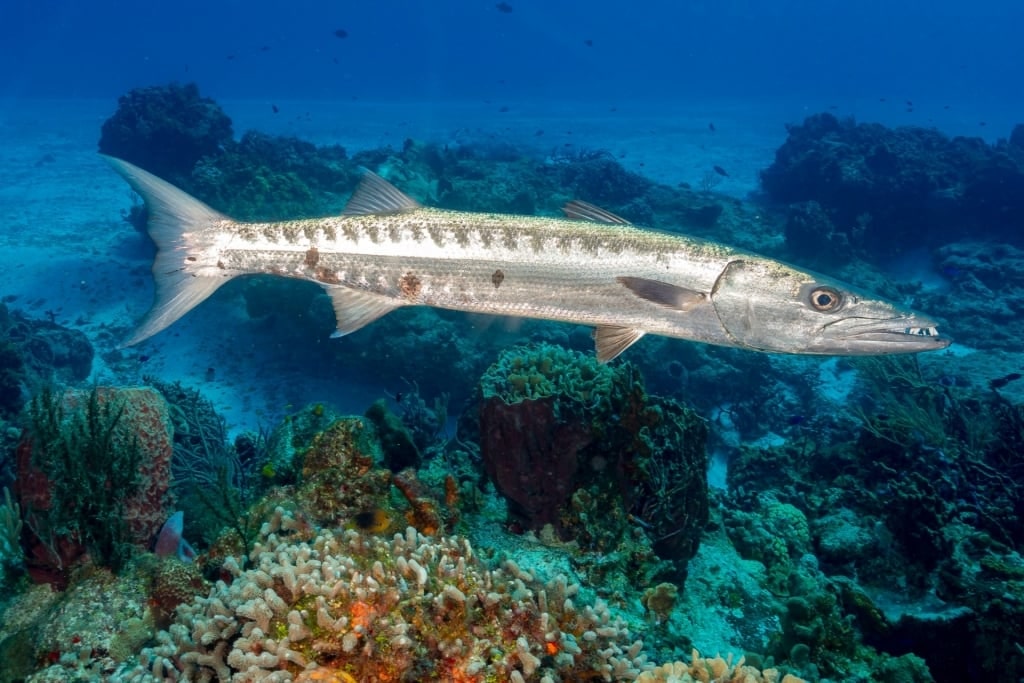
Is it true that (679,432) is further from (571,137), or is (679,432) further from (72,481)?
(571,137)

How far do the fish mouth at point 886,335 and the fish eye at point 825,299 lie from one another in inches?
4.8

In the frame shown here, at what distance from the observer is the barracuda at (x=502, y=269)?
421 centimetres

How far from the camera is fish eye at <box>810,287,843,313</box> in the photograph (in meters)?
4.06

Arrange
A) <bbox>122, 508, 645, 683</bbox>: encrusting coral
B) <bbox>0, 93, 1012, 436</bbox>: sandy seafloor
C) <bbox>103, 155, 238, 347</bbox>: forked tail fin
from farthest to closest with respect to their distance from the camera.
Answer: <bbox>0, 93, 1012, 436</bbox>: sandy seafloor → <bbox>103, 155, 238, 347</bbox>: forked tail fin → <bbox>122, 508, 645, 683</bbox>: encrusting coral

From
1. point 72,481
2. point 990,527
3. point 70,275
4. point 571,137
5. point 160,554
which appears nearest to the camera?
point 72,481

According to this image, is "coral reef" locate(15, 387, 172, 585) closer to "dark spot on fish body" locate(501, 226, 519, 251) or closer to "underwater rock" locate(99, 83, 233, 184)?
"dark spot on fish body" locate(501, 226, 519, 251)

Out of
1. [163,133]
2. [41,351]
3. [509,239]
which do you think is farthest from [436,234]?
[163,133]

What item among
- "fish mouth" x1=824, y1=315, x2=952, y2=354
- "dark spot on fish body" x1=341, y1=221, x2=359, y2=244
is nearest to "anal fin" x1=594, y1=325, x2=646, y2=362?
"fish mouth" x1=824, y1=315, x2=952, y2=354

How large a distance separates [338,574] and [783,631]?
3509 mm

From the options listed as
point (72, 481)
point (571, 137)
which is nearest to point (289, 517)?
point (72, 481)

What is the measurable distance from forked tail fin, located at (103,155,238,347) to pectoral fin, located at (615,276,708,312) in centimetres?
324

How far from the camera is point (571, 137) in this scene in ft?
142

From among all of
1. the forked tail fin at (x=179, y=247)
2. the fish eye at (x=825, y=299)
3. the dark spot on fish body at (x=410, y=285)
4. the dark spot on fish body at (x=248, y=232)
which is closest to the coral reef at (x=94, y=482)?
the forked tail fin at (x=179, y=247)

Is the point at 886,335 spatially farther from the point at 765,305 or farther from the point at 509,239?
the point at 509,239
